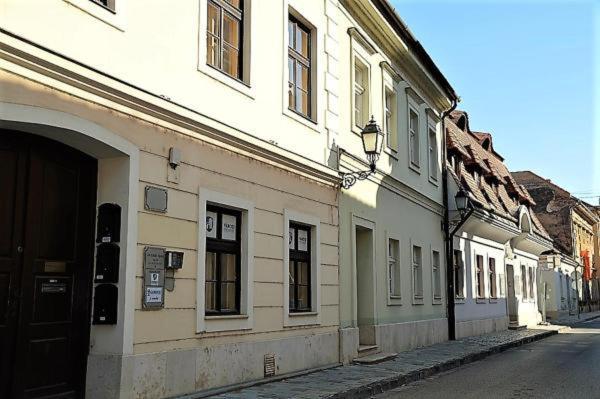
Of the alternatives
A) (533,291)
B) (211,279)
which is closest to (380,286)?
(211,279)

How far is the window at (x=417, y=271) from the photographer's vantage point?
56.1 feet

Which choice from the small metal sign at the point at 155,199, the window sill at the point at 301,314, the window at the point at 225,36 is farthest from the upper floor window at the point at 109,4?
the window sill at the point at 301,314

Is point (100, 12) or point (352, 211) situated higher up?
point (100, 12)

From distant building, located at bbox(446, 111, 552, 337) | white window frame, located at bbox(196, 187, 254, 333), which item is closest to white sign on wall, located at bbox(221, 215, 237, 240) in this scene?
white window frame, located at bbox(196, 187, 254, 333)

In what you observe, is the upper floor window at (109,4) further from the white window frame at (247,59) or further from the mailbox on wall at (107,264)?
the mailbox on wall at (107,264)

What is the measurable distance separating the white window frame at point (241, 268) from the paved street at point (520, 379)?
8.09 feet

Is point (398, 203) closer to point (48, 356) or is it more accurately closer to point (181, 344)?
point (181, 344)

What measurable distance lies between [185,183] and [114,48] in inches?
76.5

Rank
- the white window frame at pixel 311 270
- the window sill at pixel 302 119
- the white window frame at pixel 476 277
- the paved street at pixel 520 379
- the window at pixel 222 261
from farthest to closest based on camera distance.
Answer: the white window frame at pixel 476 277
the window sill at pixel 302 119
the white window frame at pixel 311 270
the paved street at pixel 520 379
the window at pixel 222 261

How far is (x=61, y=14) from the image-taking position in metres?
6.55

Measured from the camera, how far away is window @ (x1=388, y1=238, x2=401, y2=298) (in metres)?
15.5

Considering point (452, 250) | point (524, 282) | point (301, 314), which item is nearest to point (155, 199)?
point (301, 314)

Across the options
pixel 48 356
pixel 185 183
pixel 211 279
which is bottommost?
pixel 48 356

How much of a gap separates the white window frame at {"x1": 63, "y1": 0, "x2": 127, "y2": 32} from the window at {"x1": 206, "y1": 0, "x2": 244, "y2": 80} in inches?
73.1
